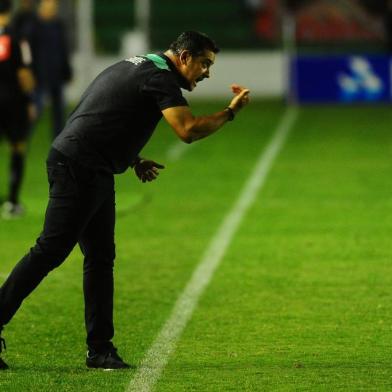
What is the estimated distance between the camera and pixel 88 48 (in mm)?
29688

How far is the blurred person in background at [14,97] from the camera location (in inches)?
559

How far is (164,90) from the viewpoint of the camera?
7250 millimetres

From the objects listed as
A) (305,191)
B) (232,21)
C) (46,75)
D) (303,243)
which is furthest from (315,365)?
(232,21)

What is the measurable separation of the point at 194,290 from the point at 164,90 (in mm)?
3233

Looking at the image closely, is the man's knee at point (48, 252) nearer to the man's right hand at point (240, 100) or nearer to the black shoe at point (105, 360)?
the black shoe at point (105, 360)

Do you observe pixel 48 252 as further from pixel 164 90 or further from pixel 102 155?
pixel 164 90

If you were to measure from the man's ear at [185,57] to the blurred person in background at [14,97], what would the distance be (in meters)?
6.96

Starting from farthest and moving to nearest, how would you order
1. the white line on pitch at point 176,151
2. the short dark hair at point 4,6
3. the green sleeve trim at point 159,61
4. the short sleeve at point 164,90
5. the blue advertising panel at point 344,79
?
the blue advertising panel at point 344,79 < the white line on pitch at point 176,151 < the short dark hair at point 4,6 < the green sleeve trim at point 159,61 < the short sleeve at point 164,90

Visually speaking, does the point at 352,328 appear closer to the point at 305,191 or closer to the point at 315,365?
the point at 315,365

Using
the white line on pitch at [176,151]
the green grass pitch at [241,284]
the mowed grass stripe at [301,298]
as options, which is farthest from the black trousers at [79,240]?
the white line on pitch at [176,151]

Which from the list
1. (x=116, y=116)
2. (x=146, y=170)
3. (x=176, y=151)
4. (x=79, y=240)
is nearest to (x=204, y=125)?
(x=116, y=116)

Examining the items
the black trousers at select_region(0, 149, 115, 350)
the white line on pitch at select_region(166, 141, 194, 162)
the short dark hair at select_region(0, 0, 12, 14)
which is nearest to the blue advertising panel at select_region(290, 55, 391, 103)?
the white line on pitch at select_region(166, 141, 194, 162)

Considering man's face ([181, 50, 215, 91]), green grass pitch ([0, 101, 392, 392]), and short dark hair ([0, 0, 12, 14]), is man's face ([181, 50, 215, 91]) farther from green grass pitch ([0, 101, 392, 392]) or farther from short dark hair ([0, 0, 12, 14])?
short dark hair ([0, 0, 12, 14])

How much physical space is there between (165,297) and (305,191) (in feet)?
21.2
